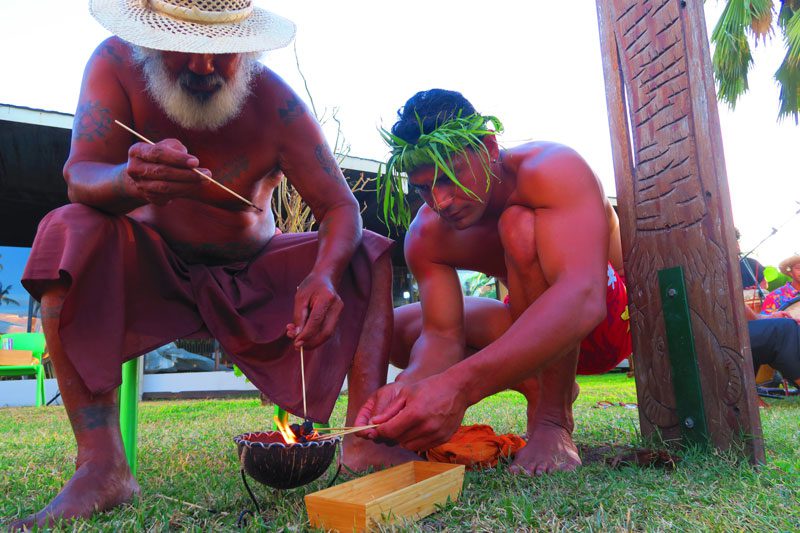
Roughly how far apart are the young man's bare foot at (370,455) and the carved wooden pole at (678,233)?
1025 millimetres

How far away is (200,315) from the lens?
6.95ft

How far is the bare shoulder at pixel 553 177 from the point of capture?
81.6 inches

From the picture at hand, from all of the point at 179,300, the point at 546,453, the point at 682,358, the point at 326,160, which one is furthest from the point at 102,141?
the point at 682,358

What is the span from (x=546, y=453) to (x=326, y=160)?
1447 millimetres

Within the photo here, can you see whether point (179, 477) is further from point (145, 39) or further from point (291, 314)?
point (145, 39)

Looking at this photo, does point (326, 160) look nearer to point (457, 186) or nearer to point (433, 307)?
point (457, 186)

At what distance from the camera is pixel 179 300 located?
2.11 m

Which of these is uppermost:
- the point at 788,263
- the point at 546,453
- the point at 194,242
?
the point at 194,242

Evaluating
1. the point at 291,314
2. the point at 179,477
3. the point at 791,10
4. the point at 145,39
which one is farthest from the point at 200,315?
the point at 791,10

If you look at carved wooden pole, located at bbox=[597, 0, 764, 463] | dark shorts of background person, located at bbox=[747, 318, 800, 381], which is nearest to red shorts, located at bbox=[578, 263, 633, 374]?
carved wooden pole, located at bbox=[597, 0, 764, 463]

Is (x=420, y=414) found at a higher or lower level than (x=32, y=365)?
higher

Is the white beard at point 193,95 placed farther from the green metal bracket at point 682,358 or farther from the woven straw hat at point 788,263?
the woven straw hat at point 788,263

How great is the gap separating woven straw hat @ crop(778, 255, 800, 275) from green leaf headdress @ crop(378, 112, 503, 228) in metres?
4.94

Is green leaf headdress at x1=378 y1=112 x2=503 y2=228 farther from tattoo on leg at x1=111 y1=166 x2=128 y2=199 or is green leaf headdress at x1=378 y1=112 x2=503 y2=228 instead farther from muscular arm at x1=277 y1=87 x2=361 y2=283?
tattoo on leg at x1=111 y1=166 x2=128 y2=199
